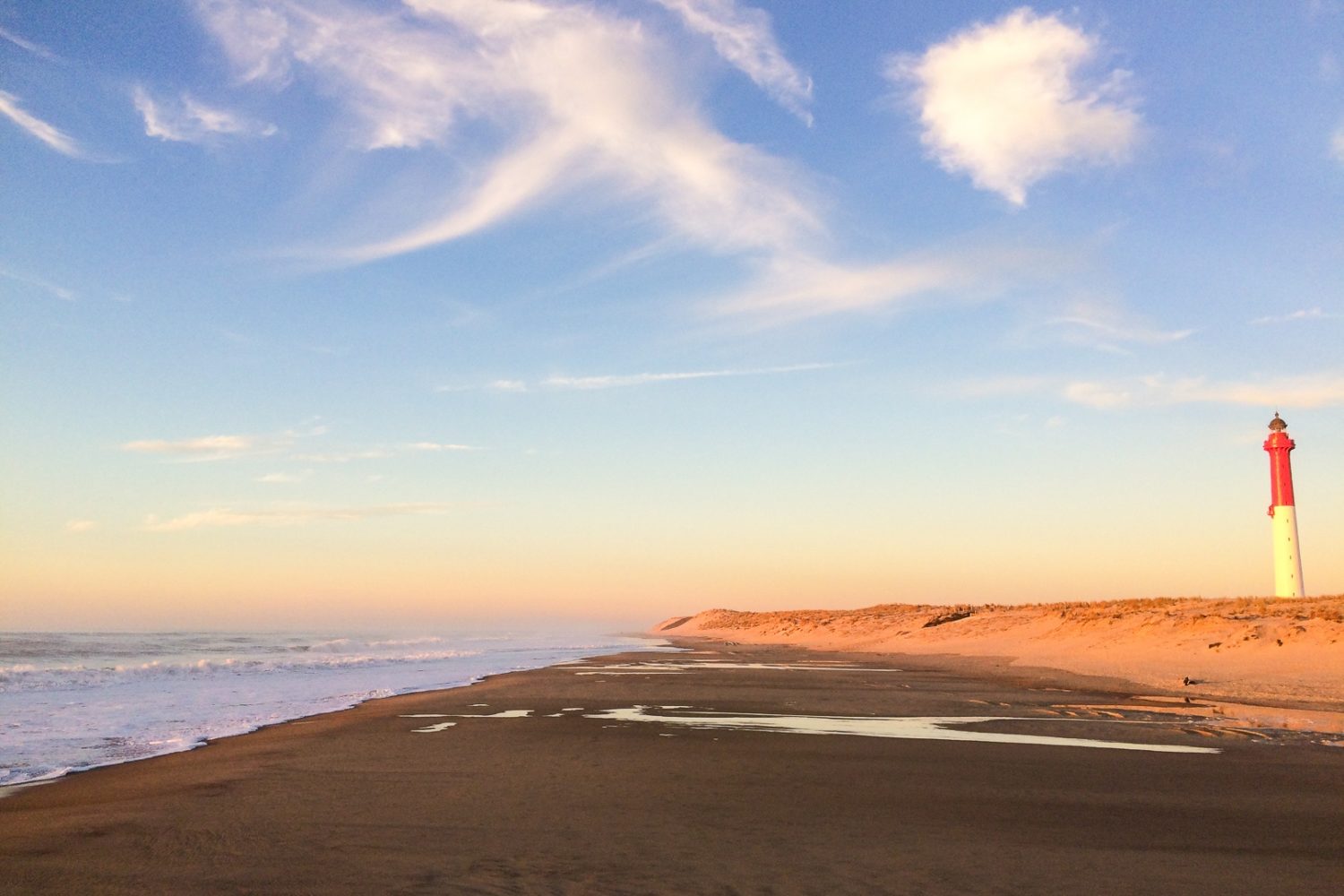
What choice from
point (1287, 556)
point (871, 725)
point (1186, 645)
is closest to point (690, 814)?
point (871, 725)

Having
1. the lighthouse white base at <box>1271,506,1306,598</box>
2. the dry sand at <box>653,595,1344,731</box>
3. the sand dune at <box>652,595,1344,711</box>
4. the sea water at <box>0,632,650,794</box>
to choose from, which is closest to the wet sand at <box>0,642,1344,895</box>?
the sea water at <box>0,632,650,794</box>

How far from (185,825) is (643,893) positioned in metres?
4.31

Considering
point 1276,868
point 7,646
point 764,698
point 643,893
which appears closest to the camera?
point 643,893

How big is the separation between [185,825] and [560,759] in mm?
4401

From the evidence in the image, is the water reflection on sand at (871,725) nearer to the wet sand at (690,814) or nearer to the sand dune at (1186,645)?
the wet sand at (690,814)

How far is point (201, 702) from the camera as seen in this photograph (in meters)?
19.6

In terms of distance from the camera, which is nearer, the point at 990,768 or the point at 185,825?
the point at 185,825

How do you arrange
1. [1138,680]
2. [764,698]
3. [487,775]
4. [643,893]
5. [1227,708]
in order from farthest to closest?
[1138,680] → [764,698] → [1227,708] → [487,775] → [643,893]

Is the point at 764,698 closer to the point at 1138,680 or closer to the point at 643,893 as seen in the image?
the point at 1138,680

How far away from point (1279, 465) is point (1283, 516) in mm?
3856

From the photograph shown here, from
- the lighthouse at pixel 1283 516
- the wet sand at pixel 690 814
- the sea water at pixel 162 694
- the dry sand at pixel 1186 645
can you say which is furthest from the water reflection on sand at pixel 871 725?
the lighthouse at pixel 1283 516

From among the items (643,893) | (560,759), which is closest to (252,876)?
(643,893)

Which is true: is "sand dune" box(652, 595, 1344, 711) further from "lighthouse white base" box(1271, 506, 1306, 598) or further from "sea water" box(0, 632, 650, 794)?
"sea water" box(0, 632, 650, 794)

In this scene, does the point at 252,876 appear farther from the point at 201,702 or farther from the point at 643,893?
the point at 201,702
